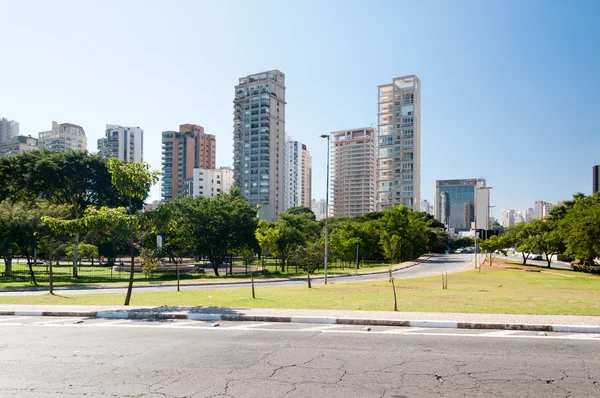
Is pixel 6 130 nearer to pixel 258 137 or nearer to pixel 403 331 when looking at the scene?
pixel 258 137

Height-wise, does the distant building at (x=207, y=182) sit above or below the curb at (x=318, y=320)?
above

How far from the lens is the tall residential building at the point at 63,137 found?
16538 centimetres

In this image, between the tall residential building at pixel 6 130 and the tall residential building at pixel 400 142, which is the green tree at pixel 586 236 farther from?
the tall residential building at pixel 6 130

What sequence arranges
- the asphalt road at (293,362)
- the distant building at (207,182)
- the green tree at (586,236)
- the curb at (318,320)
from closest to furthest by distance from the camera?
the asphalt road at (293,362), the curb at (318,320), the green tree at (586,236), the distant building at (207,182)

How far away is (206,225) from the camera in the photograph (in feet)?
151

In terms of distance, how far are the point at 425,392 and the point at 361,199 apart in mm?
180352

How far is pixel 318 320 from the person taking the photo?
41.4 feet

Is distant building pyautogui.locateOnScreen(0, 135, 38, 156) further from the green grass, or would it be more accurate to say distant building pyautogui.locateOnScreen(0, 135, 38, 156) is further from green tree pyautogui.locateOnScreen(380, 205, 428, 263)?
green tree pyautogui.locateOnScreen(380, 205, 428, 263)

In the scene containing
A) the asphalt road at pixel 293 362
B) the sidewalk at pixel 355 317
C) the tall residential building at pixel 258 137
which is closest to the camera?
the asphalt road at pixel 293 362

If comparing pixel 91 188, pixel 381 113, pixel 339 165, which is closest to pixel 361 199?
pixel 339 165

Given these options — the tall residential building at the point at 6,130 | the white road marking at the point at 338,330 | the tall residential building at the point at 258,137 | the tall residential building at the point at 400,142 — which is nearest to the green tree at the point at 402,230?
the tall residential building at the point at 400,142

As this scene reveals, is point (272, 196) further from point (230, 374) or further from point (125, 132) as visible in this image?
point (230, 374)

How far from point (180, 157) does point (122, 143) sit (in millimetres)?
27393

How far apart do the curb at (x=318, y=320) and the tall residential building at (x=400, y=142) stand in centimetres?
11136
